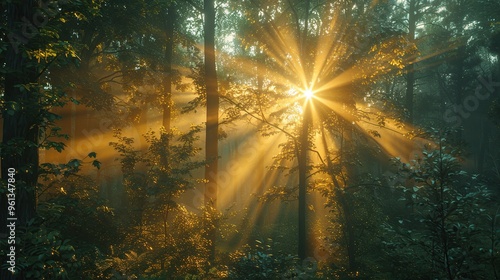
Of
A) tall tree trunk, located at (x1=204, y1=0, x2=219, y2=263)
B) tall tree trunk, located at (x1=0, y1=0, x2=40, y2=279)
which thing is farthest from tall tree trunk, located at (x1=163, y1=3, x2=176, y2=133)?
tall tree trunk, located at (x1=0, y1=0, x2=40, y2=279)

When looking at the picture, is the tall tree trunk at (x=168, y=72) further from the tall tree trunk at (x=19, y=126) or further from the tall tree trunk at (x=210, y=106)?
the tall tree trunk at (x=19, y=126)

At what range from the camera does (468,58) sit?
30953mm

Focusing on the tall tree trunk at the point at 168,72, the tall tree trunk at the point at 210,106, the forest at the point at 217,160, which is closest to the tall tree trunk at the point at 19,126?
the forest at the point at 217,160

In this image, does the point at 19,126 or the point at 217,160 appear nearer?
the point at 19,126

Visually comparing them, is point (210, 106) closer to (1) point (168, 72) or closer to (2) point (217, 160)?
(2) point (217, 160)

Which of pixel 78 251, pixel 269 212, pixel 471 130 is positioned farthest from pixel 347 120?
pixel 471 130

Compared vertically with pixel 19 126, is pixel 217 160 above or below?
above

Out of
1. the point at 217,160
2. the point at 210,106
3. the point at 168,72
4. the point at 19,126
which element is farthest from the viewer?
the point at 168,72

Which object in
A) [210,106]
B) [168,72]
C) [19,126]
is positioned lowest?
[19,126]

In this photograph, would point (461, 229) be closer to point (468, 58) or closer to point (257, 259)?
point (257, 259)

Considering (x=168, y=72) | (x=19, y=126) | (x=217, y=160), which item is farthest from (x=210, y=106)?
(x=19, y=126)

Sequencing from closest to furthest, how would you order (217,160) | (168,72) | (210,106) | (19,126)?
(19,126)
(217,160)
(210,106)
(168,72)

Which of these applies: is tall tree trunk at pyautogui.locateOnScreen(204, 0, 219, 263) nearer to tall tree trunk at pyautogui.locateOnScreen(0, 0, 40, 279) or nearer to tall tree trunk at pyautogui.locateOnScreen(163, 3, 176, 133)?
tall tree trunk at pyautogui.locateOnScreen(163, 3, 176, 133)

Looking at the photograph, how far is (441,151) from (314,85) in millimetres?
5917
